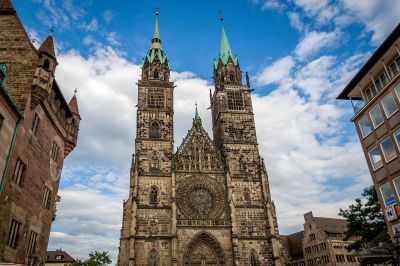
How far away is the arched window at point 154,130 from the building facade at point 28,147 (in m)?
23.5

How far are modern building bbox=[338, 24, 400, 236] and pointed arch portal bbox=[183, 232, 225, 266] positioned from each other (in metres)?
20.5

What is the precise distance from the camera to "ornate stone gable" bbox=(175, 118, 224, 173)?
41875 mm

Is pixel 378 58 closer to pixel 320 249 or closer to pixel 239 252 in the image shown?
pixel 239 252

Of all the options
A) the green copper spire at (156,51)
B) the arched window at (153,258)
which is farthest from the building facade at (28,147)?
the green copper spire at (156,51)

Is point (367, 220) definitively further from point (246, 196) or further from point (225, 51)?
point (225, 51)

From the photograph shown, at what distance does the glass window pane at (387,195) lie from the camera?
2031cm

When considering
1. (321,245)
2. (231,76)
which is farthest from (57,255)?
(321,245)

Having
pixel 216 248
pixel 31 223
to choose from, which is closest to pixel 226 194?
pixel 216 248

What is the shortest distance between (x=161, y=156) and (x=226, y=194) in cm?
926

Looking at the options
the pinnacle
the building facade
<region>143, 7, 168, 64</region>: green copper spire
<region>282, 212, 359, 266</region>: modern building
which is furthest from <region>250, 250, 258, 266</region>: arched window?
<region>143, 7, 168, 64</region>: green copper spire

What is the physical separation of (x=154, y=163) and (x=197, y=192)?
6347 millimetres

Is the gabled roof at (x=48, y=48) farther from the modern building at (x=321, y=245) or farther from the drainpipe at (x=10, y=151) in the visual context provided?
the modern building at (x=321, y=245)

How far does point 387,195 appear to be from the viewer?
2086cm

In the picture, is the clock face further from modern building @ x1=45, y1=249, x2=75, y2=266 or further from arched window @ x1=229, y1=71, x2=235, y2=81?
modern building @ x1=45, y1=249, x2=75, y2=266
